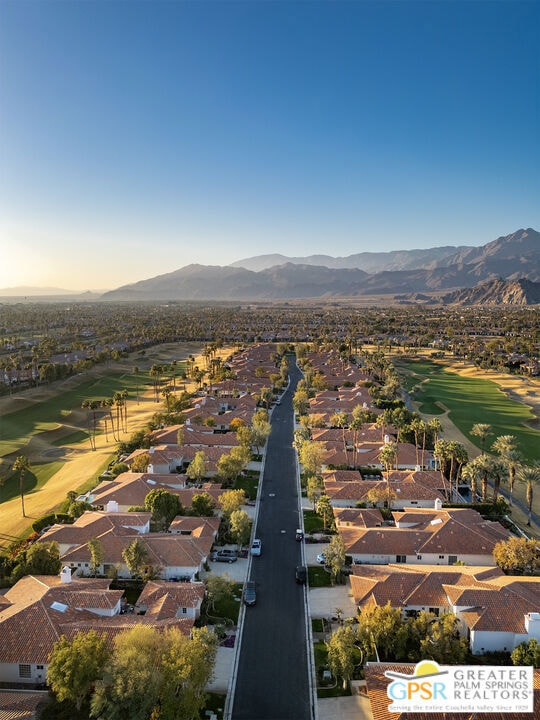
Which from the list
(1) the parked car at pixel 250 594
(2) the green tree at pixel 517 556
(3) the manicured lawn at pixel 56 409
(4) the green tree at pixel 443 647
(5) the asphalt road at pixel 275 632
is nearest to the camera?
(5) the asphalt road at pixel 275 632

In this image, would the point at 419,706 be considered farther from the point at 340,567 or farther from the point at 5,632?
the point at 5,632

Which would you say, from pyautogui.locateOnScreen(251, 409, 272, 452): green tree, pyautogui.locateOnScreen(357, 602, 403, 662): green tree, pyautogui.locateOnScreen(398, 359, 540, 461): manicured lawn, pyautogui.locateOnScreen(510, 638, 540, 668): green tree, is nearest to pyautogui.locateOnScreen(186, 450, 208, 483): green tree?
pyautogui.locateOnScreen(251, 409, 272, 452): green tree

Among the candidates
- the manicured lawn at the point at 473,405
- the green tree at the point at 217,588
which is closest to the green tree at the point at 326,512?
the green tree at the point at 217,588

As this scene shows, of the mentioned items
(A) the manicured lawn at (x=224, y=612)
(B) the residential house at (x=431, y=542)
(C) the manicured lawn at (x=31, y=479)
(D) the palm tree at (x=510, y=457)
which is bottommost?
(C) the manicured lawn at (x=31, y=479)

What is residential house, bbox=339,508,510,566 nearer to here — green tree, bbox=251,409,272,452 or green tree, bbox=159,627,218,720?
green tree, bbox=159,627,218,720

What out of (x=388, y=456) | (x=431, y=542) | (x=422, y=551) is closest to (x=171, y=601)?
(x=422, y=551)

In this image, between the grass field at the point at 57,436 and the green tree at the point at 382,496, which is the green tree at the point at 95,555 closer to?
the grass field at the point at 57,436
